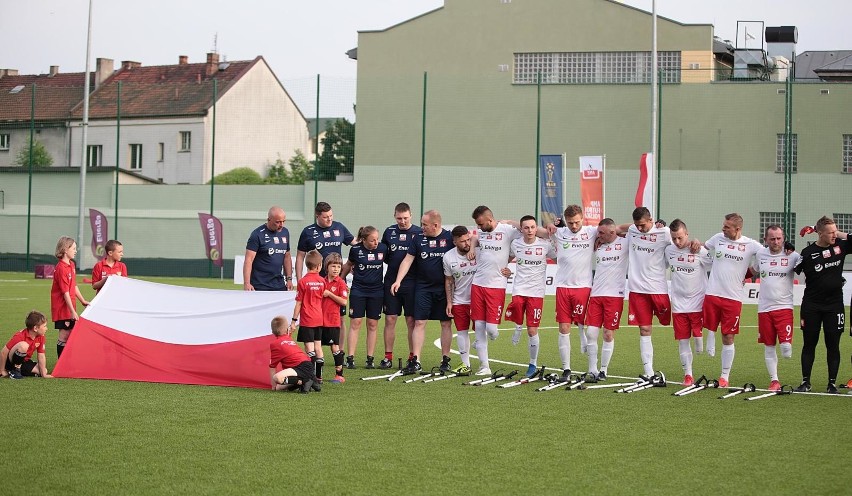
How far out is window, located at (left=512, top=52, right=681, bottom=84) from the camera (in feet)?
133

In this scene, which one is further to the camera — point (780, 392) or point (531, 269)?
point (531, 269)

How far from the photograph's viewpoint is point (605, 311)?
39.6 ft

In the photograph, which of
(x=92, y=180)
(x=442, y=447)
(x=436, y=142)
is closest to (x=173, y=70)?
A: (x=92, y=180)

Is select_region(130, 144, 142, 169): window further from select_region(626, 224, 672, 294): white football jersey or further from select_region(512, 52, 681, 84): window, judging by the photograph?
select_region(626, 224, 672, 294): white football jersey

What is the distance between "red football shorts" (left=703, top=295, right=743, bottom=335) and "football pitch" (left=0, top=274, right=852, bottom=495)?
2.66ft

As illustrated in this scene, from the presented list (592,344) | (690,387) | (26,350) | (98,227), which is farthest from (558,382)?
(98,227)

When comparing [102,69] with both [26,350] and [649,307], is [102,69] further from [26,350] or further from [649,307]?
[649,307]

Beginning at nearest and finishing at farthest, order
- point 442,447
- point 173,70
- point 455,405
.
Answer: point 442,447
point 455,405
point 173,70

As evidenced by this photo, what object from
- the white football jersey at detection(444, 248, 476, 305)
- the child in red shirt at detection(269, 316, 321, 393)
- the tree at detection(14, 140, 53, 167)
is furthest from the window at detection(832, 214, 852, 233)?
the tree at detection(14, 140, 53, 167)

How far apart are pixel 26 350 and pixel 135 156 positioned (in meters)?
45.1

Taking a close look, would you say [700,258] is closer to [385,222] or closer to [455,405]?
[455,405]

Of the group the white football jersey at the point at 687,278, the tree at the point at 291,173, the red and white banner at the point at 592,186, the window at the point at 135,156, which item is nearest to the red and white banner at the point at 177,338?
the white football jersey at the point at 687,278

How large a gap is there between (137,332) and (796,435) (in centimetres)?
762

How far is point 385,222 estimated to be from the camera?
3894cm
